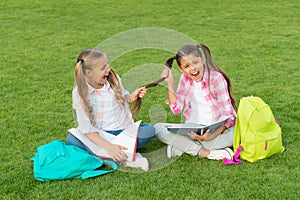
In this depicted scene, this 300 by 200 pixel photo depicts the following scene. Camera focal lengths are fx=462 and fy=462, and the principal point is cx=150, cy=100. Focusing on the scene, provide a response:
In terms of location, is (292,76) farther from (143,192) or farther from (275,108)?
(143,192)

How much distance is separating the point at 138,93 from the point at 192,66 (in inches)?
18.6

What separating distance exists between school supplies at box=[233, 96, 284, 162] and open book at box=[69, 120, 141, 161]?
78 centimetres

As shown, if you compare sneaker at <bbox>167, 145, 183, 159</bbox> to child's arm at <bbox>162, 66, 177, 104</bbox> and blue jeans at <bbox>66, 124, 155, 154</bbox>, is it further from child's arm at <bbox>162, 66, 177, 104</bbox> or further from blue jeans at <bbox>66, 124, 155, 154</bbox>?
child's arm at <bbox>162, 66, 177, 104</bbox>

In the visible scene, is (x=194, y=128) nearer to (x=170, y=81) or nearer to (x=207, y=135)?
(x=207, y=135)

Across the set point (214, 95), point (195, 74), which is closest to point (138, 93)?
point (195, 74)

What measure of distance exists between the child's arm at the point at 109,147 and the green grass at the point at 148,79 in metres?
0.11

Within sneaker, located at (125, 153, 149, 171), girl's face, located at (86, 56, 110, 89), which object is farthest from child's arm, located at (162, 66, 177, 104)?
sneaker, located at (125, 153, 149, 171)

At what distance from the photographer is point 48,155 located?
3297mm

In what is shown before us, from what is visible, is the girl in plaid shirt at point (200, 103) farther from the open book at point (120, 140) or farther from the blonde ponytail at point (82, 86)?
Result: the blonde ponytail at point (82, 86)

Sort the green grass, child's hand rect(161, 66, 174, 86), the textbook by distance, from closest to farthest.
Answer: the green grass → child's hand rect(161, 66, 174, 86) → the textbook


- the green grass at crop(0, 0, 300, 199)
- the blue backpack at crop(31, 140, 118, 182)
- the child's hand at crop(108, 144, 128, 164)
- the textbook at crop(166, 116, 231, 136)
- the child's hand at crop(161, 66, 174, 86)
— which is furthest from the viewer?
the textbook at crop(166, 116, 231, 136)

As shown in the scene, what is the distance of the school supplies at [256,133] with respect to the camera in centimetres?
341

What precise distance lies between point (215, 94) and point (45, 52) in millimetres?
3976

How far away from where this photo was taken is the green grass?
10.2 feet
